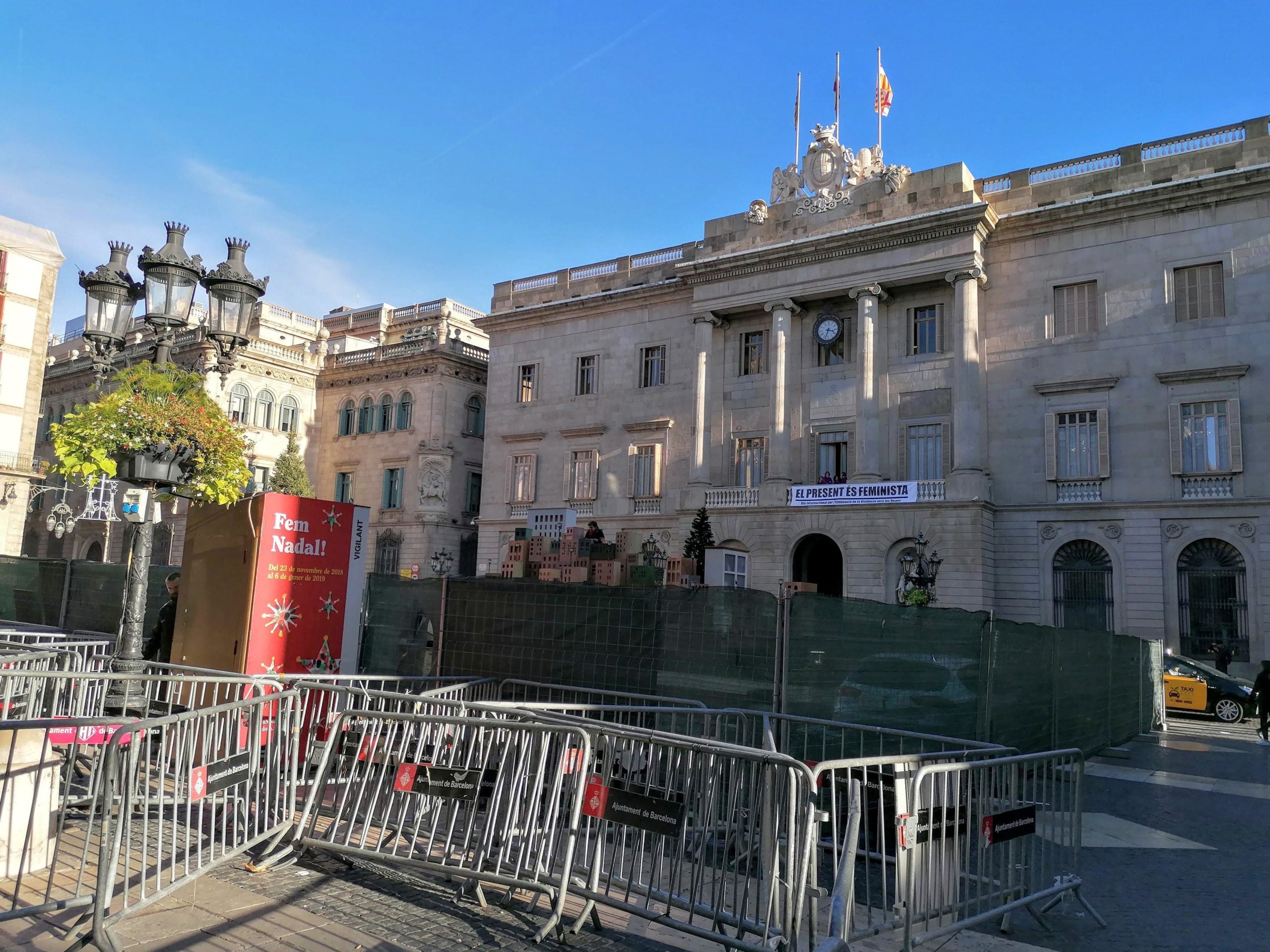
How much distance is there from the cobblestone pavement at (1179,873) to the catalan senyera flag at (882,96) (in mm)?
26248

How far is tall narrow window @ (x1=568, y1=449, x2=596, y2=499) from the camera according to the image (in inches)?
1454

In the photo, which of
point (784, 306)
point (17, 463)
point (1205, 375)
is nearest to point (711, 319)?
point (784, 306)

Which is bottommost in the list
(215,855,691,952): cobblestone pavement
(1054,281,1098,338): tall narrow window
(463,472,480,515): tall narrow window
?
(215,855,691,952): cobblestone pavement

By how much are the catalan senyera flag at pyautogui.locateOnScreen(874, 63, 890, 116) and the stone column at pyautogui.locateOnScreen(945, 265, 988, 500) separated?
312 inches

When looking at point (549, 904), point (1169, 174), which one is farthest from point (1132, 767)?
point (1169, 174)

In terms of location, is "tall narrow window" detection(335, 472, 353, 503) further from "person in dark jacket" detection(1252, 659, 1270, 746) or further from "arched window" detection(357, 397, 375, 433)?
"person in dark jacket" detection(1252, 659, 1270, 746)

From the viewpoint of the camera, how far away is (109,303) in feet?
34.8

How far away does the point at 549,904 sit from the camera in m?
5.81

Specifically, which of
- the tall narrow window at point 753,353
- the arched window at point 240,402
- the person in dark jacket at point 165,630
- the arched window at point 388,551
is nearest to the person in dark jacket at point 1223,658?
the tall narrow window at point 753,353

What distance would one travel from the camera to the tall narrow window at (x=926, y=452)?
29.5 metres

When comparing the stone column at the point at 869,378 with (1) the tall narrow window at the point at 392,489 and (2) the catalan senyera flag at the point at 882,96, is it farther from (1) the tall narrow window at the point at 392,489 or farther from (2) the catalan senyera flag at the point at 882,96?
(1) the tall narrow window at the point at 392,489

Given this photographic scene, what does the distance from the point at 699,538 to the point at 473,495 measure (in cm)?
1657

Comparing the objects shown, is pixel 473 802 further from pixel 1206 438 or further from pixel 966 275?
pixel 966 275

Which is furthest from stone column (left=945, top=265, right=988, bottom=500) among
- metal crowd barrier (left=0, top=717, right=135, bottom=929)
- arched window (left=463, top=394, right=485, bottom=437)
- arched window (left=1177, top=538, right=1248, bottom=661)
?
metal crowd barrier (left=0, top=717, right=135, bottom=929)
